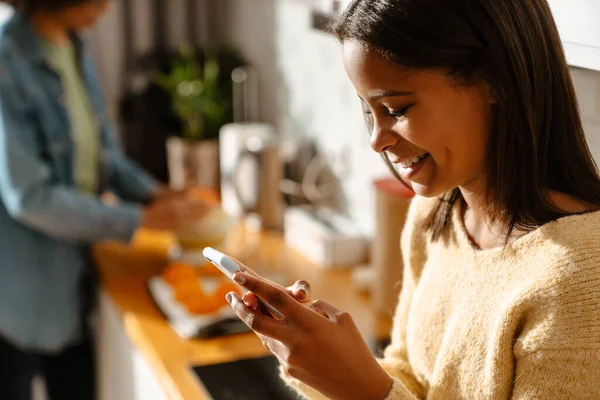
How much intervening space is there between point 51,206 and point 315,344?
1223 millimetres

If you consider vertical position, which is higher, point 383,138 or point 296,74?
point 383,138

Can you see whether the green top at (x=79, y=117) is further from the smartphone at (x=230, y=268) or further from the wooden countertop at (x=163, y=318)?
the smartphone at (x=230, y=268)

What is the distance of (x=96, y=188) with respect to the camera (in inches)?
86.5

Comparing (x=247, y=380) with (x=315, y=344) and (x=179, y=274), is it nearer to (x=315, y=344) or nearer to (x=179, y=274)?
(x=179, y=274)

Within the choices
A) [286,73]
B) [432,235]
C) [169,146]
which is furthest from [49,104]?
[432,235]

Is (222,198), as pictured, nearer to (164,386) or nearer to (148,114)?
(148,114)

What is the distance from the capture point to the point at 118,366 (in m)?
1.94

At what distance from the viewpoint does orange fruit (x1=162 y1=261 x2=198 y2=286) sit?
6.19ft

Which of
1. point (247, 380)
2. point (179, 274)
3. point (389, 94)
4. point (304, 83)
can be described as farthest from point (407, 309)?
point (304, 83)

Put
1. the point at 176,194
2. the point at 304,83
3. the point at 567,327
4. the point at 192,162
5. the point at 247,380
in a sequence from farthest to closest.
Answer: the point at 192,162 < the point at 304,83 < the point at 176,194 < the point at 247,380 < the point at 567,327

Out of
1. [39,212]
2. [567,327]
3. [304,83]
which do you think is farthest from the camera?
[304,83]

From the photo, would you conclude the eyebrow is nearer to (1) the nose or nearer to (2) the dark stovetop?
(1) the nose

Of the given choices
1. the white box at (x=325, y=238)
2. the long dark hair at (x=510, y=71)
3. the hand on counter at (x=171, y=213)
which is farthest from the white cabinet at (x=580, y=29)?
the hand on counter at (x=171, y=213)

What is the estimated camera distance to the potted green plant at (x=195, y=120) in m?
2.62
